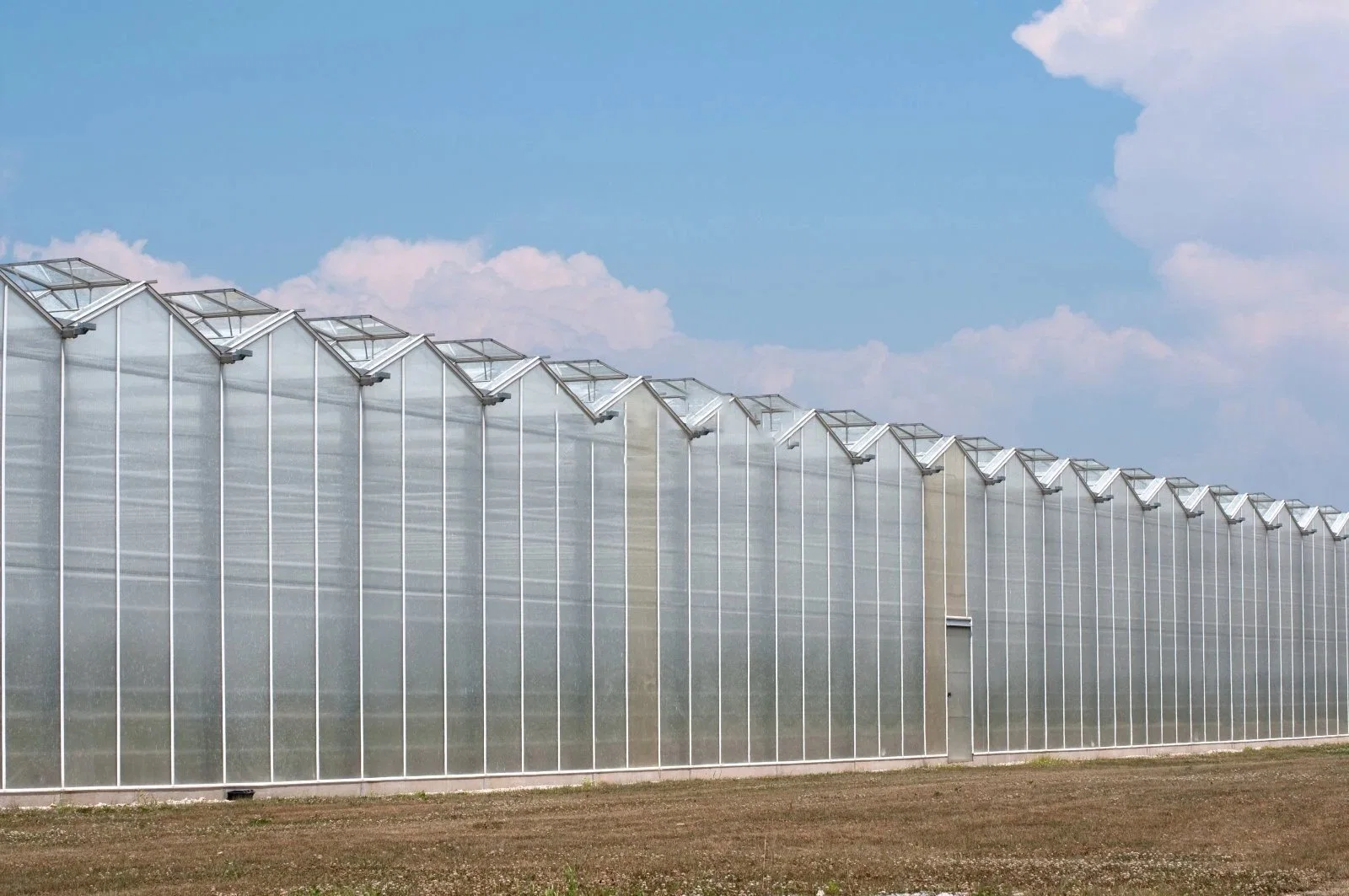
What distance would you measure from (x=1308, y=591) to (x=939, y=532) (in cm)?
3642

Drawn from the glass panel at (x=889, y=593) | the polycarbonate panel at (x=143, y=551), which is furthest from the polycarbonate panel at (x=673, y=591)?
the polycarbonate panel at (x=143, y=551)

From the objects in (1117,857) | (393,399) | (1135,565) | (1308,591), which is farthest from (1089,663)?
(1117,857)

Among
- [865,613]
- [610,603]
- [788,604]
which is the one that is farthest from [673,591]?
[865,613]

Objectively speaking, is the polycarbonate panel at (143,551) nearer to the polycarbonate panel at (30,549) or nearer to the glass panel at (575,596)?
the polycarbonate panel at (30,549)

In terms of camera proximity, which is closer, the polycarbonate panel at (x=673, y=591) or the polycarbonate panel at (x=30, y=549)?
the polycarbonate panel at (x=30, y=549)

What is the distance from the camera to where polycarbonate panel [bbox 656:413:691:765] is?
170 ft

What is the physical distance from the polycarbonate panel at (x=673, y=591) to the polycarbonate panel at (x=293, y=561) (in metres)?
13.6

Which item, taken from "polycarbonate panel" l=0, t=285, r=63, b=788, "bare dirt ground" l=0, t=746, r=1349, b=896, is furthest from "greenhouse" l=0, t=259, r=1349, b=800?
"bare dirt ground" l=0, t=746, r=1349, b=896

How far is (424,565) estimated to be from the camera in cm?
Answer: 4397

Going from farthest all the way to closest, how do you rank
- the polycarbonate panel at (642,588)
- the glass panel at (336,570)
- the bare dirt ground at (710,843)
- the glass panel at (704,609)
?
the glass panel at (704,609) < the polycarbonate panel at (642,588) < the glass panel at (336,570) < the bare dirt ground at (710,843)

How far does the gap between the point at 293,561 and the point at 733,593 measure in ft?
58.3

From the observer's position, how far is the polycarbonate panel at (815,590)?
57375mm

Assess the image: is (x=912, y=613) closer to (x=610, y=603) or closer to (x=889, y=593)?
(x=889, y=593)

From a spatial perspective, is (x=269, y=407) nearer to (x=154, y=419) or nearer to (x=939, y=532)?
(x=154, y=419)
